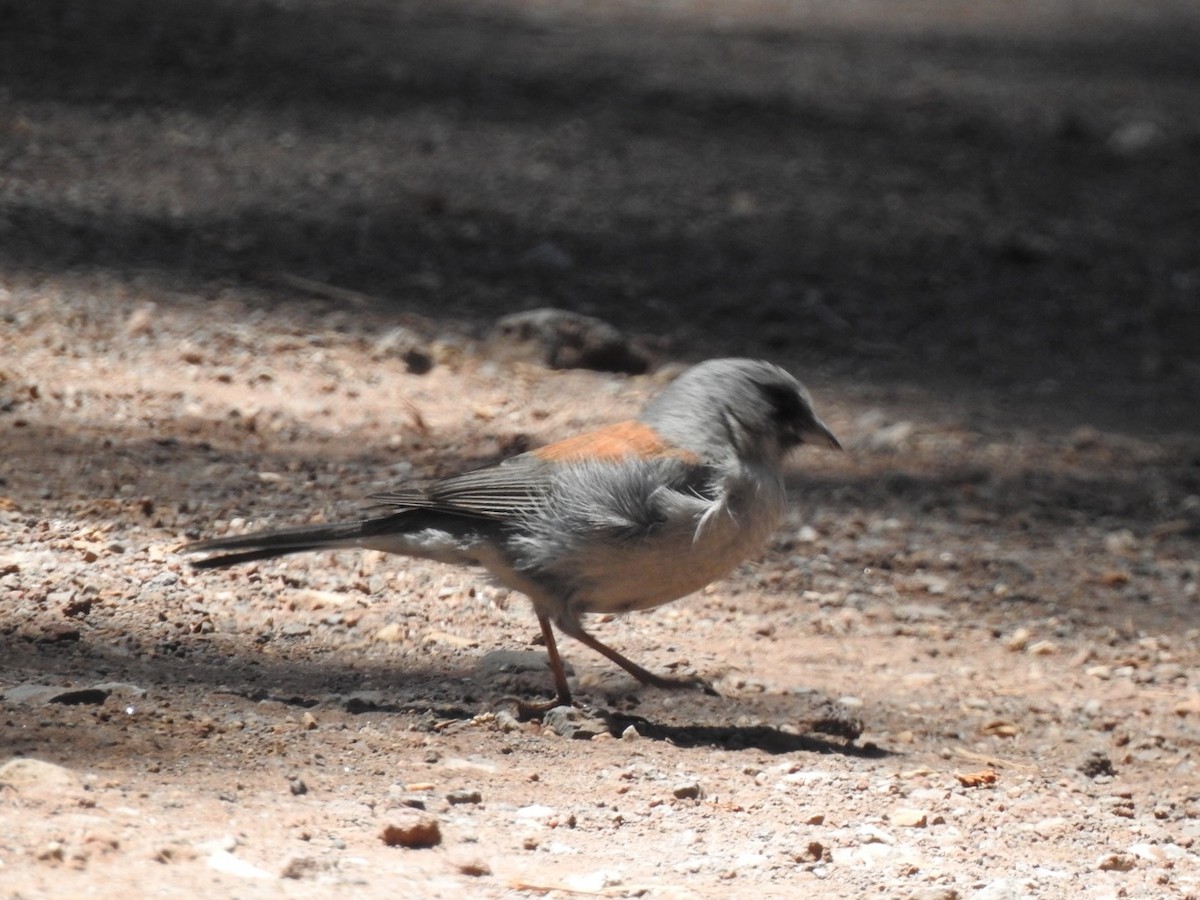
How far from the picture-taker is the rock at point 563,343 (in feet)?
23.5

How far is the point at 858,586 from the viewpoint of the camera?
5.78 m

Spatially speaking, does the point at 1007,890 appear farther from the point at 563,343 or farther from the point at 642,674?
the point at 563,343

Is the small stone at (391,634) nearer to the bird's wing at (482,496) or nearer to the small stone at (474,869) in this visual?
the bird's wing at (482,496)

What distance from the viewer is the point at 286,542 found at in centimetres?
443

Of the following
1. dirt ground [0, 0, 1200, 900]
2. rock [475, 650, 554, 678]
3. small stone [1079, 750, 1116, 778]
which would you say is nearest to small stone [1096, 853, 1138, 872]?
dirt ground [0, 0, 1200, 900]

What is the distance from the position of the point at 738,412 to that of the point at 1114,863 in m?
1.59

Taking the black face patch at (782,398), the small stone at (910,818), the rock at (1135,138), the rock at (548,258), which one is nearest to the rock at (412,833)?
the small stone at (910,818)

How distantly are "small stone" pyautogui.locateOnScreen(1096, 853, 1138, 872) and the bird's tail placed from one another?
6.84 ft

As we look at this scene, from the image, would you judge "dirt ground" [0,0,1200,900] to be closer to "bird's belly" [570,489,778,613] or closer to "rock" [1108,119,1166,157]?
"rock" [1108,119,1166,157]

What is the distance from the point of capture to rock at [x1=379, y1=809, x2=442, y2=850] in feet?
11.0

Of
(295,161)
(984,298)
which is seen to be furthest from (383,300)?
(984,298)

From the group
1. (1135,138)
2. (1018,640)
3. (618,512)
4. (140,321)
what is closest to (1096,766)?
(1018,640)

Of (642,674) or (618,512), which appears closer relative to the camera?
(618,512)

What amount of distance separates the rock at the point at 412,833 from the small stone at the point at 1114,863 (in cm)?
154
